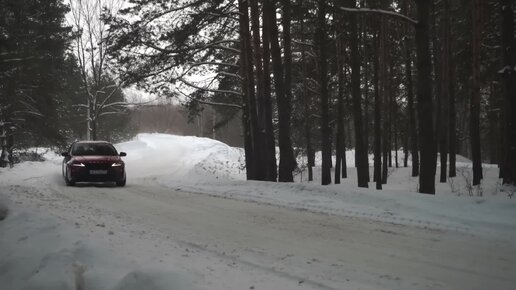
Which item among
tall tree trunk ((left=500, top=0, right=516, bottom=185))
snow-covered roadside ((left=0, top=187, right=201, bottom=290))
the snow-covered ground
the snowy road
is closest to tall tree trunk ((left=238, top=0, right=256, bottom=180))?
the snow-covered ground

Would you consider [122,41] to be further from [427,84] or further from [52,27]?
[52,27]

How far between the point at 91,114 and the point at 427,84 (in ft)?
97.1

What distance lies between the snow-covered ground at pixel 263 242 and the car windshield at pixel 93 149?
4852 millimetres

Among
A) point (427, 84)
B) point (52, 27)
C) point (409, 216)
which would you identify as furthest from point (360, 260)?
point (52, 27)

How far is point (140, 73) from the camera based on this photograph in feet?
53.9

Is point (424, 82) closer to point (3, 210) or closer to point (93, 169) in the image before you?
point (3, 210)

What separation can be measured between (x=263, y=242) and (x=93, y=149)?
11.7 metres

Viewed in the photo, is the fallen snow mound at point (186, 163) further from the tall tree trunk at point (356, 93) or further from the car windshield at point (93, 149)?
the tall tree trunk at point (356, 93)

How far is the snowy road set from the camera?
4.99 m

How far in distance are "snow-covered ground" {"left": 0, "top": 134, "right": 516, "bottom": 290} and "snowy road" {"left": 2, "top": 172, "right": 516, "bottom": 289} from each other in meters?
0.02

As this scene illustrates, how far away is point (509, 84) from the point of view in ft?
42.9

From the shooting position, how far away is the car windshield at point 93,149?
16.4 meters

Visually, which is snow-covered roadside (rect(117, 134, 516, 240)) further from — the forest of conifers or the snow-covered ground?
the forest of conifers

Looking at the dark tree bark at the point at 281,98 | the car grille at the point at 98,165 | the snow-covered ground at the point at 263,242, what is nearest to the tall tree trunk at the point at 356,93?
the dark tree bark at the point at 281,98
